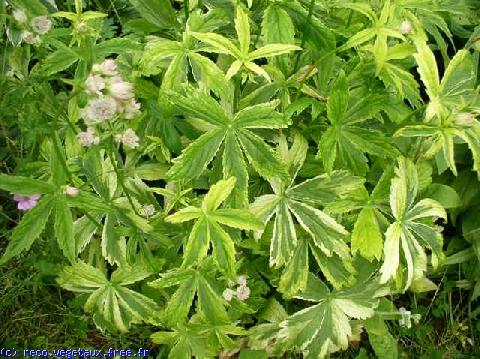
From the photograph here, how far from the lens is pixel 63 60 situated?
1.59 metres

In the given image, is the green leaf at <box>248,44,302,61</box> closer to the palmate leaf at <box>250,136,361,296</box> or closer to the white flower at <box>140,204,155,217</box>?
the palmate leaf at <box>250,136,361,296</box>

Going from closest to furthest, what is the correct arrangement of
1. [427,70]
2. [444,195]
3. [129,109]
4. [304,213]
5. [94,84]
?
[94,84] < [129,109] < [427,70] < [304,213] < [444,195]

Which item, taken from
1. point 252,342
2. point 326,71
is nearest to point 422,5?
point 326,71

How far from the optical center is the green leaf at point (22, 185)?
132cm

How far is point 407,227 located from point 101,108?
2.89ft

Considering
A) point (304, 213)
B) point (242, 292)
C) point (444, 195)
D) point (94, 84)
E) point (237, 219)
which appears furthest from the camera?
point (444, 195)

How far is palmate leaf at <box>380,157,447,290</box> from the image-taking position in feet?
5.21

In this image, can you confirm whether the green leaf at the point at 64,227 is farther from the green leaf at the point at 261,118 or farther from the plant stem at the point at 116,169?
the green leaf at the point at 261,118

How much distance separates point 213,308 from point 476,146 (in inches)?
31.2

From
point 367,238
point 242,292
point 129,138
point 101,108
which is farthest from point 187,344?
point 101,108

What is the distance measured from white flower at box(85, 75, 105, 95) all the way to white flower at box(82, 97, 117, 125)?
1.5 inches

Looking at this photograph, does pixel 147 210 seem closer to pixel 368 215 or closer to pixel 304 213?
pixel 304 213

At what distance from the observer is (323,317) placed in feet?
5.80

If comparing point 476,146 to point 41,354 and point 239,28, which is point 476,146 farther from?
point 41,354
